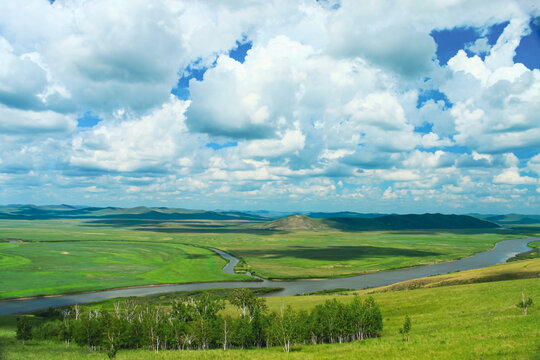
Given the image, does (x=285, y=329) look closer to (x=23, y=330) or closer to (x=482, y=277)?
(x=23, y=330)

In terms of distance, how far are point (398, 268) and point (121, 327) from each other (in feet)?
440

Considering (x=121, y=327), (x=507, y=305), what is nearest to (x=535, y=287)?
(x=507, y=305)

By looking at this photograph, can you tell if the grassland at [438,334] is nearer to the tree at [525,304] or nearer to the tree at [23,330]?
the tree at [525,304]

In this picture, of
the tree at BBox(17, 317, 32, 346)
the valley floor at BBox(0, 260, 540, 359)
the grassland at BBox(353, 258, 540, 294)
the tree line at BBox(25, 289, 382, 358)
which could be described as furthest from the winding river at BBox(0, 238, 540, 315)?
the tree line at BBox(25, 289, 382, 358)

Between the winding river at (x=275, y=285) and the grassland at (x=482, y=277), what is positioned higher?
the grassland at (x=482, y=277)

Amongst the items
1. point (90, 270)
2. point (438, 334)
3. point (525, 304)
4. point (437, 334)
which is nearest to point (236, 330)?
point (437, 334)

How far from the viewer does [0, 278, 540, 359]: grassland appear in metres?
38.4

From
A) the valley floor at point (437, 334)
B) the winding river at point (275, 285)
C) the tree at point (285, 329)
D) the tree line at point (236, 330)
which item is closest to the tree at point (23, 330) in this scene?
the tree line at point (236, 330)

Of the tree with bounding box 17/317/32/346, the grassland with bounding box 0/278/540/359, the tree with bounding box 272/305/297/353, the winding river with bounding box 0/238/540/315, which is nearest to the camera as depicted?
the grassland with bounding box 0/278/540/359

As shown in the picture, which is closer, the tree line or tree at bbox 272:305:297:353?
tree at bbox 272:305:297:353

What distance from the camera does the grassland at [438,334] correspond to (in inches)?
1513

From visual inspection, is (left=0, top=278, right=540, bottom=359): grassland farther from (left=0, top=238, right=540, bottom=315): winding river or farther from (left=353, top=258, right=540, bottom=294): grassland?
(left=0, top=238, right=540, bottom=315): winding river

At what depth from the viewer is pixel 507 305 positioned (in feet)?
202

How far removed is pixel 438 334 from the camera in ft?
159
